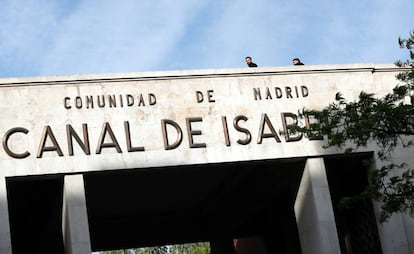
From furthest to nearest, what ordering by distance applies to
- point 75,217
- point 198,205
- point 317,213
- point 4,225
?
point 198,205
point 317,213
point 75,217
point 4,225

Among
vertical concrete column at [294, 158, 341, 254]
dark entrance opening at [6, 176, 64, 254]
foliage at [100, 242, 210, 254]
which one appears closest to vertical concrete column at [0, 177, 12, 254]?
dark entrance opening at [6, 176, 64, 254]

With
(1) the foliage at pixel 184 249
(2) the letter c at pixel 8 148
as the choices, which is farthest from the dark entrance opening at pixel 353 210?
(1) the foliage at pixel 184 249

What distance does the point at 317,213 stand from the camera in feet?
86.9

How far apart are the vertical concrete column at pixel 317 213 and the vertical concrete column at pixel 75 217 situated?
7002 mm

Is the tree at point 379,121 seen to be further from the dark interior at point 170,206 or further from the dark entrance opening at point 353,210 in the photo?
the dark entrance opening at point 353,210

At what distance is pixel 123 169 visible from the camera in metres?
25.0

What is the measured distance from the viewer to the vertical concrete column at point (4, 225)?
23.4m

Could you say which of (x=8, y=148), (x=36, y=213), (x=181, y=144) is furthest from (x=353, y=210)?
(x=8, y=148)

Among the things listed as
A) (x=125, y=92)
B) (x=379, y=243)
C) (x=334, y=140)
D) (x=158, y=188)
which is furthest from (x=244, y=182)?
(x=334, y=140)

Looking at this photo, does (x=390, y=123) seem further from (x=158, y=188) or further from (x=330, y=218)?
(x=158, y=188)

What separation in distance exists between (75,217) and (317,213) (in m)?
7.39

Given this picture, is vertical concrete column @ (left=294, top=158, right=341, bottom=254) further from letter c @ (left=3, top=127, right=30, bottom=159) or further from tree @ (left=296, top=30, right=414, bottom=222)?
letter c @ (left=3, top=127, right=30, bottom=159)

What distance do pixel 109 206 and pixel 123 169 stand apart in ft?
30.3

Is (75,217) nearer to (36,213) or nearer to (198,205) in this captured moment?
(36,213)
